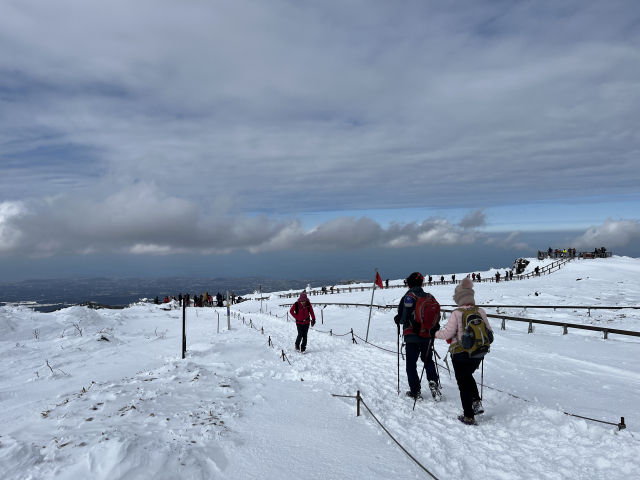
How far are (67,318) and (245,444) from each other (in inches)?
721

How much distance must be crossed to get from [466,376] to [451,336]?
0.65m

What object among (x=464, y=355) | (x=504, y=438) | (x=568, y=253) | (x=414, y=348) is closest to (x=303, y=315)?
(x=414, y=348)

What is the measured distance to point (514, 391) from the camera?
271 inches

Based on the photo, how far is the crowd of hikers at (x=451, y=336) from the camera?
514 centimetres

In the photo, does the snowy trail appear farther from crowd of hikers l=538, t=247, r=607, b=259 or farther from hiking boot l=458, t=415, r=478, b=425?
crowd of hikers l=538, t=247, r=607, b=259

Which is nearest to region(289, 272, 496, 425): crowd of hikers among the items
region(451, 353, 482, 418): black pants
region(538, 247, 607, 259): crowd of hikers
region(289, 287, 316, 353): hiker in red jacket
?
region(451, 353, 482, 418): black pants

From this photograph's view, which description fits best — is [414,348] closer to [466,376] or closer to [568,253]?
[466,376]

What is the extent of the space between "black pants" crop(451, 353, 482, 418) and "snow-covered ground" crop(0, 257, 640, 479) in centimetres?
33

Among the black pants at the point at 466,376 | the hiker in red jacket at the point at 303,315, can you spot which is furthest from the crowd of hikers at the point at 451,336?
the hiker in red jacket at the point at 303,315

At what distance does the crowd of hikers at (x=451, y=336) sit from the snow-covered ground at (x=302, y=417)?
1.16 ft

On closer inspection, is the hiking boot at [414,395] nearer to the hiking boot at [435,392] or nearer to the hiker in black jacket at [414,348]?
the hiker in black jacket at [414,348]

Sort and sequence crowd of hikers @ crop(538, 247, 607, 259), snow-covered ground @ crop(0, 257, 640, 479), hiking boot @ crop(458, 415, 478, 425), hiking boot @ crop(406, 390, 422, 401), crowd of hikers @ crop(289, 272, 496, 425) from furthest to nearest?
crowd of hikers @ crop(538, 247, 607, 259) < hiking boot @ crop(406, 390, 422, 401) < hiking boot @ crop(458, 415, 478, 425) < crowd of hikers @ crop(289, 272, 496, 425) < snow-covered ground @ crop(0, 257, 640, 479)

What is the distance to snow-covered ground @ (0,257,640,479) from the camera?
159 inches

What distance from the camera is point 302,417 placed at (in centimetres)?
571
